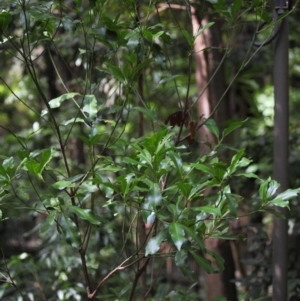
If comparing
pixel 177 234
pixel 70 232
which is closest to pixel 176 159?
pixel 177 234

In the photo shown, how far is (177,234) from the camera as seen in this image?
1304mm

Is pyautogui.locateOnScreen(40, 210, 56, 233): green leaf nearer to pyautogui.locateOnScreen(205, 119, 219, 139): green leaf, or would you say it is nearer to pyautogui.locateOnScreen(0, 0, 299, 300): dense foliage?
pyautogui.locateOnScreen(0, 0, 299, 300): dense foliage

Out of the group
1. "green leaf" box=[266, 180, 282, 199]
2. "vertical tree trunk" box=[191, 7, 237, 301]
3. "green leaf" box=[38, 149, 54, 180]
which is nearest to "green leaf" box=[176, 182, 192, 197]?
"green leaf" box=[266, 180, 282, 199]

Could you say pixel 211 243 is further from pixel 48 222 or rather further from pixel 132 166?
pixel 48 222

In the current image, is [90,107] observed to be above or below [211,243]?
above

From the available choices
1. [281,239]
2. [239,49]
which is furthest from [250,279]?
[239,49]

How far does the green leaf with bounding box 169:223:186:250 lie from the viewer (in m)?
1.29

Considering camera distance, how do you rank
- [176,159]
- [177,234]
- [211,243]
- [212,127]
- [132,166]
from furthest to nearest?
[211,243]
[212,127]
[132,166]
[176,159]
[177,234]

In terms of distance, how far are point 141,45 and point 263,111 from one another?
2.11 m

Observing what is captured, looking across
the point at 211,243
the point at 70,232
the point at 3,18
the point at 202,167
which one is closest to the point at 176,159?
the point at 202,167

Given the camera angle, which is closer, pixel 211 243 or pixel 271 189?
pixel 271 189

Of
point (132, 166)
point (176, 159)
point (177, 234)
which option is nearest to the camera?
point (177, 234)

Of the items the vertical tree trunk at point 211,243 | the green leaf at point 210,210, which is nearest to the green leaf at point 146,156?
the green leaf at point 210,210

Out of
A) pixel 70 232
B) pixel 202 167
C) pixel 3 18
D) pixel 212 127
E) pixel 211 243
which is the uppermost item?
pixel 3 18
